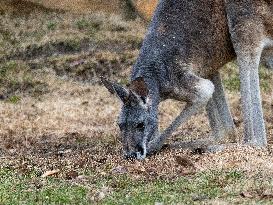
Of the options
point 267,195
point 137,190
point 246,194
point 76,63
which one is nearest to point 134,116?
point 137,190

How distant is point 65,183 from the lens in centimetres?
635

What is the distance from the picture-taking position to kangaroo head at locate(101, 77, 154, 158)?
7.25m

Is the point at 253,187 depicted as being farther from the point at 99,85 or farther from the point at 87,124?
the point at 99,85

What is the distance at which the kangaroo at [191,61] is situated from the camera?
7.31 m

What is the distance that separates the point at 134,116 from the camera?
730cm

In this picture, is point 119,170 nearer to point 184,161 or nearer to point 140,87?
point 184,161

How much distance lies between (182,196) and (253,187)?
0.52 m

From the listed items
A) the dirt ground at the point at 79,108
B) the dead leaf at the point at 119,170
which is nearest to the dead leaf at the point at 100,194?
the dirt ground at the point at 79,108

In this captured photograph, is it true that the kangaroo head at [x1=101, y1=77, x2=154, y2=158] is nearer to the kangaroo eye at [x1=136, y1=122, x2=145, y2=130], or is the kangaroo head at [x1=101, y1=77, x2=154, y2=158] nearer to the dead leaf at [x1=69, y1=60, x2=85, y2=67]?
the kangaroo eye at [x1=136, y1=122, x2=145, y2=130]

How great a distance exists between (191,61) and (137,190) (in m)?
2.08

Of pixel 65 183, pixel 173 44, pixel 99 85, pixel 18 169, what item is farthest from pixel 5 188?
pixel 99 85

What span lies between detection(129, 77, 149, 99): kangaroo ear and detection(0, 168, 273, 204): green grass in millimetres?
1116

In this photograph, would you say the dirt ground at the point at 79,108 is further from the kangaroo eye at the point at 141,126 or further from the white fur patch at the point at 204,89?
the white fur patch at the point at 204,89

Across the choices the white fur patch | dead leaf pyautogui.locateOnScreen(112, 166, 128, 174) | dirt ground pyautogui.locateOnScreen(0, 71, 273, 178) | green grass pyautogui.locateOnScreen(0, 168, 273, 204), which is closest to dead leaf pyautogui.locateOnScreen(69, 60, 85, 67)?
dirt ground pyautogui.locateOnScreen(0, 71, 273, 178)
